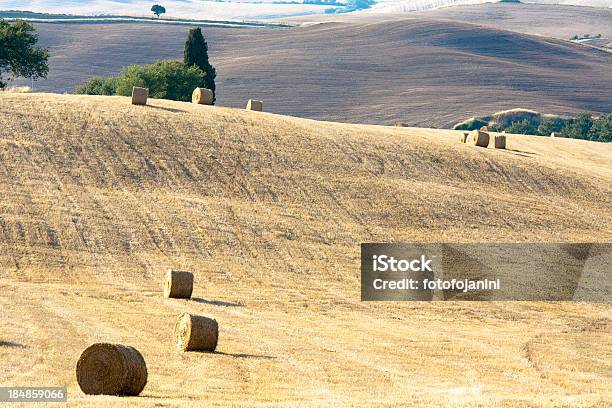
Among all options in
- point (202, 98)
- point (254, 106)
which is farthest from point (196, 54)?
point (202, 98)

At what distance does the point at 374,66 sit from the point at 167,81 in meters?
66.2

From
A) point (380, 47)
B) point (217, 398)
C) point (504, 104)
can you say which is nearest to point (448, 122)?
point (504, 104)

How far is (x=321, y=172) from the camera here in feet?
176

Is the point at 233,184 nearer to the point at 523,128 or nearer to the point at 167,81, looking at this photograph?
the point at 167,81

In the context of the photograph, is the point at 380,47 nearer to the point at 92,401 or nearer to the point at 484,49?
the point at 484,49

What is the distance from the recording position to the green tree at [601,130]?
109062mm

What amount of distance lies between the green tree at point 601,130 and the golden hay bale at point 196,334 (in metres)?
86.6

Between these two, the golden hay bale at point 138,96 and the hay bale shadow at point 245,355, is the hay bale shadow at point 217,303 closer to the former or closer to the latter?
the hay bale shadow at point 245,355

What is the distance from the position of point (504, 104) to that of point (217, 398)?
377ft

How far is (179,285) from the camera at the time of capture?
35.2 m

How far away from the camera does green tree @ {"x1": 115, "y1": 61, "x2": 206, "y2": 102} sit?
86812 mm

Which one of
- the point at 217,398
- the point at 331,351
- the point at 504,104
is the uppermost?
the point at 217,398

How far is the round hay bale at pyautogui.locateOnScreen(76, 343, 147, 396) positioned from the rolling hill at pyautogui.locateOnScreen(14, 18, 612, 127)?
98.2 meters

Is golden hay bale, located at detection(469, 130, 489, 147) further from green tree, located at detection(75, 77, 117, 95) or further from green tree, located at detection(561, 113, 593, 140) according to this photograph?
green tree, located at detection(561, 113, 593, 140)
